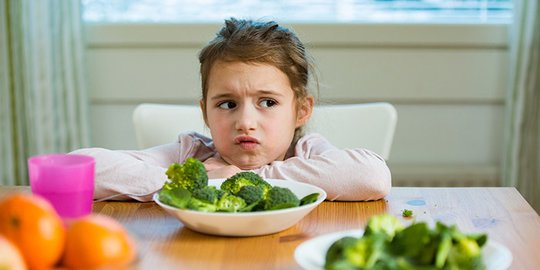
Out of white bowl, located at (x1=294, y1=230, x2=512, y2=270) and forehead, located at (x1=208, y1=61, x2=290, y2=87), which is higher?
forehead, located at (x1=208, y1=61, x2=290, y2=87)

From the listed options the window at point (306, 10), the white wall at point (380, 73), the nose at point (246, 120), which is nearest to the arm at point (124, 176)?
the nose at point (246, 120)

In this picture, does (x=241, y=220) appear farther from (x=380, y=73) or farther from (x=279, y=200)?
(x=380, y=73)

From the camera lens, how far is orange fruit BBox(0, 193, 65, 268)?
0.88 m

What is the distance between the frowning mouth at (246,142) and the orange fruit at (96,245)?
0.77 meters

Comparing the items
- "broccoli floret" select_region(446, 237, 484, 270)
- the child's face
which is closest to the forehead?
the child's face

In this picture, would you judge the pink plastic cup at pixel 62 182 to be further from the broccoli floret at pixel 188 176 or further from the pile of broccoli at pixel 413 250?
the pile of broccoli at pixel 413 250

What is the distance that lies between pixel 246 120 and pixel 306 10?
1.54 m

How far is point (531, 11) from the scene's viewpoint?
2.93 meters

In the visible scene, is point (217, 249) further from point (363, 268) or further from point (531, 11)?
point (531, 11)

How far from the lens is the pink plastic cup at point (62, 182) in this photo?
1.21m

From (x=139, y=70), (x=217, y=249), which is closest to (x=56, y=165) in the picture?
(x=217, y=249)

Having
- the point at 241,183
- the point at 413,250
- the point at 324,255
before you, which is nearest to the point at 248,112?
the point at 241,183

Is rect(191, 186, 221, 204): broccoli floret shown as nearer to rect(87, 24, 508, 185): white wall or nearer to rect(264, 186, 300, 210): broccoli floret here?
rect(264, 186, 300, 210): broccoli floret

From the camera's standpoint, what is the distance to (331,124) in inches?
82.1
